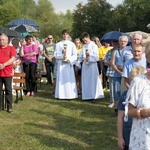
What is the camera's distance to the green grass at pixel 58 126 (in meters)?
5.71

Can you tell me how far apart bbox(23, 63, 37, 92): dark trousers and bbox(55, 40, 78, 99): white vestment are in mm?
848

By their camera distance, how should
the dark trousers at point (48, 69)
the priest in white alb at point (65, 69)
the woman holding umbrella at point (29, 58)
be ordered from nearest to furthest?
the priest in white alb at point (65, 69)
the woman holding umbrella at point (29, 58)
the dark trousers at point (48, 69)

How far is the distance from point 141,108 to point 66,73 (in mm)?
7463

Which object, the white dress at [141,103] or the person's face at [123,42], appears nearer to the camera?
the white dress at [141,103]

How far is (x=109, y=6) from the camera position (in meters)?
57.6

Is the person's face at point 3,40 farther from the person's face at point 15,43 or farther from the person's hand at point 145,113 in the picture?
the person's hand at point 145,113

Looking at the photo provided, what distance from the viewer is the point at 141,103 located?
2.78 meters

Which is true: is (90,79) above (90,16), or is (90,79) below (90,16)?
below

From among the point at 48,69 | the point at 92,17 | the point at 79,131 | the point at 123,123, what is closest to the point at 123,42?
the point at 79,131

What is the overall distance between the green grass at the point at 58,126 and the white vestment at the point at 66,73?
0.38 m

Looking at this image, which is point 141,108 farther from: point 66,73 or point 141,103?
point 66,73

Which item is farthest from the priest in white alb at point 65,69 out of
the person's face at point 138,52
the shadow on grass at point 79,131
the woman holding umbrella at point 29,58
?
the person's face at point 138,52

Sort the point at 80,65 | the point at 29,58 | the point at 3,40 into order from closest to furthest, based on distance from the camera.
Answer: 1. the point at 3,40
2. the point at 29,58
3. the point at 80,65

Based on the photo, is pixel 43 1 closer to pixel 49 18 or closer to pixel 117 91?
pixel 49 18
